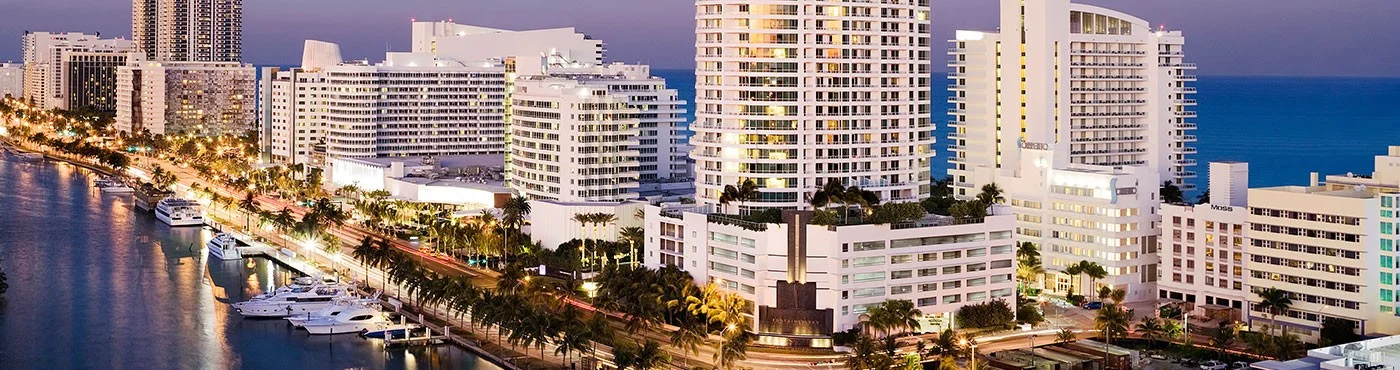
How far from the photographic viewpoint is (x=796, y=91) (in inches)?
3784

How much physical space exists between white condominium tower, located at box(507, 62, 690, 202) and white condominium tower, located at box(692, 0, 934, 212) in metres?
23.0

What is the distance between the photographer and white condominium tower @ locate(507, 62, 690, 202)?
120750 millimetres

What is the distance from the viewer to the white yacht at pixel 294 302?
99.8 m

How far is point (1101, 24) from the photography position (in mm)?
115500

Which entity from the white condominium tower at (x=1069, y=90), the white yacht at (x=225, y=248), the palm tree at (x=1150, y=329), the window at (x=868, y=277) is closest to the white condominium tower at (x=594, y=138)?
the white yacht at (x=225, y=248)

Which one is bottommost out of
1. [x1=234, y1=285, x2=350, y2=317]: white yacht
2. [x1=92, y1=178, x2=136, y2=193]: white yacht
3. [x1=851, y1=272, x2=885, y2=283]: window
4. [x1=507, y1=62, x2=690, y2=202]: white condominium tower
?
[x1=234, y1=285, x2=350, y2=317]: white yacht

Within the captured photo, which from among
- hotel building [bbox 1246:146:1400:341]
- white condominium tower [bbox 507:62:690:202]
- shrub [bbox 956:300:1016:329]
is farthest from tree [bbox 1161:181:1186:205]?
white condominium tower [bbox 507:62:690:202]

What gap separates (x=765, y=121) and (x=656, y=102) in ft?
95.7

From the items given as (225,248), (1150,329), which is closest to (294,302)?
(225,248)

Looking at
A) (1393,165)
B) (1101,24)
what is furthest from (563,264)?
(1393,165)

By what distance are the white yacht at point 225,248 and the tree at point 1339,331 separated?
243ft

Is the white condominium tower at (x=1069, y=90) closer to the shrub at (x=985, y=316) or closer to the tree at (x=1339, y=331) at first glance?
the shrub at (x=985, y=316)

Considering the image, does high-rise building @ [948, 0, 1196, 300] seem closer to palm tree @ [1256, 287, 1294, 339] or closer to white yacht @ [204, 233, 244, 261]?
palm tree @ [1256, 287, 1294, 339]

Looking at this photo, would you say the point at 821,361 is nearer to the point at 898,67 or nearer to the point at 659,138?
the point at 898,67
